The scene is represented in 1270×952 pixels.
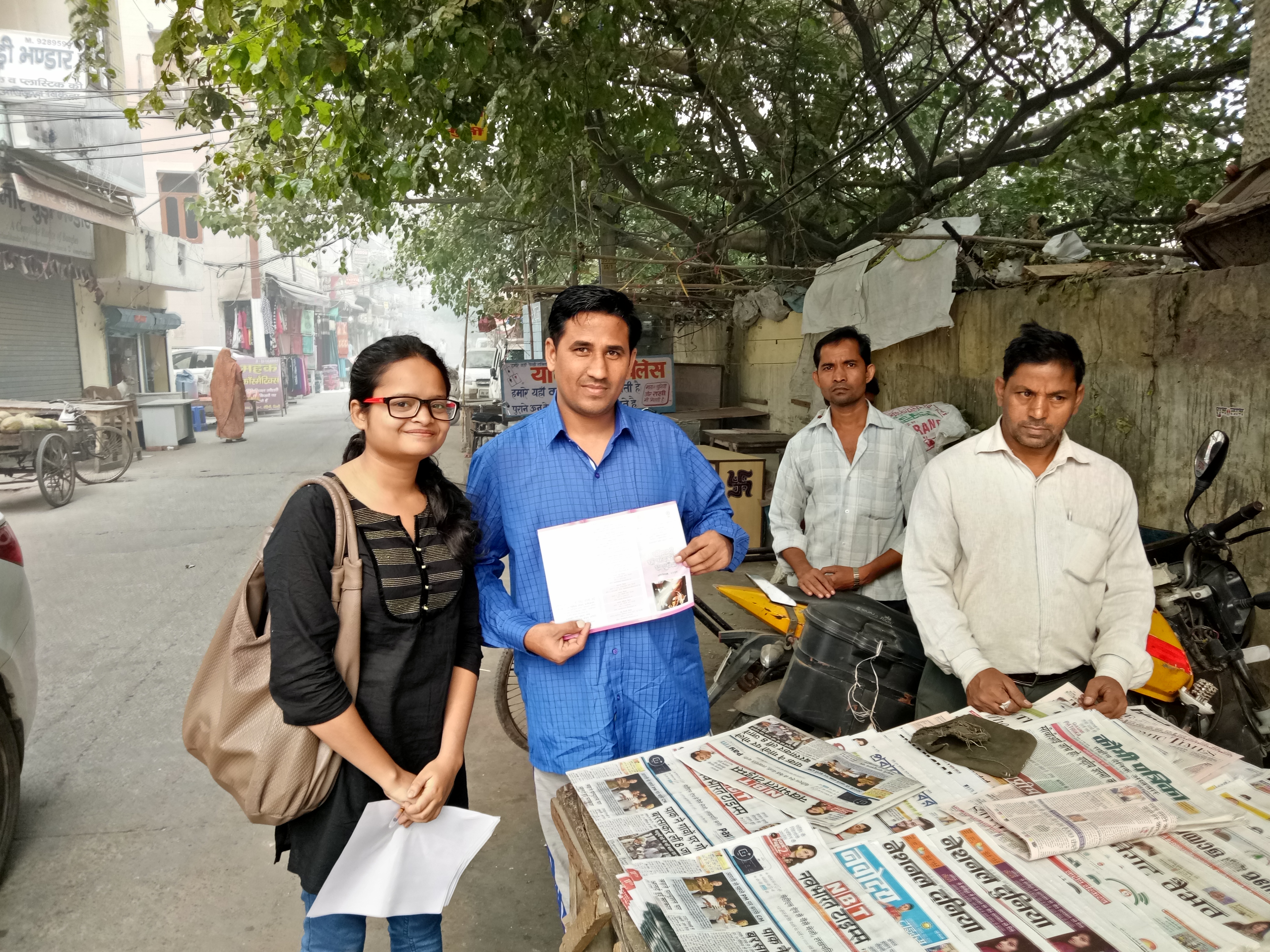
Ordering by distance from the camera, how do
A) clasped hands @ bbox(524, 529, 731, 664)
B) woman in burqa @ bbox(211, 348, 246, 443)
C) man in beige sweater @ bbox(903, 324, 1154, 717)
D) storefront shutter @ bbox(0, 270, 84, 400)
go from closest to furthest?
clasped hands @ bbox(524, 529, 731, 664)
man in beige sweater @ bbox(903, 324, 1154, 717)
storefront shutter @ bbox(0, 270, 84, 400)
woman in burqa @ bbox(211, 348, 246, 443)

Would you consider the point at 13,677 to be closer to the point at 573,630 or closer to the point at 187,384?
the point at 573,630

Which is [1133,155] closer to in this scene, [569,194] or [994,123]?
[994,123]

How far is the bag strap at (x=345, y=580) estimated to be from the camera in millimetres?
1613

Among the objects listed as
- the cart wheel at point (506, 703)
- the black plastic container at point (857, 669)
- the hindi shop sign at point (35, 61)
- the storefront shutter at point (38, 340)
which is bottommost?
the cart wheel at point (506, 703)

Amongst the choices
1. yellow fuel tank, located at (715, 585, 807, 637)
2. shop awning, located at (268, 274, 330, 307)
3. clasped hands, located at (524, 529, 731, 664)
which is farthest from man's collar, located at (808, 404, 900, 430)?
shop awning, located at (268, 274, 330, 307)

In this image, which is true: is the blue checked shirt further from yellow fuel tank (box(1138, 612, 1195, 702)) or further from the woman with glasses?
yellow fuel tank (box(1138, 612, 1195, 702))

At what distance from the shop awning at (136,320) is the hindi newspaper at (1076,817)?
20513 mm

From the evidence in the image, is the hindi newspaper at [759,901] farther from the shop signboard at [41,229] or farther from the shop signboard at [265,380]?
the shop signboard at [265,380]

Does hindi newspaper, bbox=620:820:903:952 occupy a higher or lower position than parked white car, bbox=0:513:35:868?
higher

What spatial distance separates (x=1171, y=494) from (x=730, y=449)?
4323mm

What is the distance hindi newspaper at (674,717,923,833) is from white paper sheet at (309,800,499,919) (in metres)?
0.54

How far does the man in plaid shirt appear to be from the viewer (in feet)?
10.4

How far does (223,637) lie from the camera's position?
5.47 feet

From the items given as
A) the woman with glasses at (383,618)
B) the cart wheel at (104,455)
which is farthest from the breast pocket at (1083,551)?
the cart wheel at (104,455)
